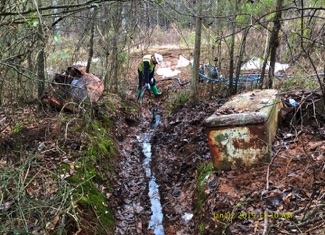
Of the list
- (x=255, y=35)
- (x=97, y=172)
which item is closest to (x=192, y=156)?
(x=97, y=172)

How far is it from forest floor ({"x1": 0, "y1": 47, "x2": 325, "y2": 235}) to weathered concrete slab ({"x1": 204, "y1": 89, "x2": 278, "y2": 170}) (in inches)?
6.2

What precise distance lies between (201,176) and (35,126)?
313cm

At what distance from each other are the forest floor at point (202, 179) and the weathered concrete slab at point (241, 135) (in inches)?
6.2

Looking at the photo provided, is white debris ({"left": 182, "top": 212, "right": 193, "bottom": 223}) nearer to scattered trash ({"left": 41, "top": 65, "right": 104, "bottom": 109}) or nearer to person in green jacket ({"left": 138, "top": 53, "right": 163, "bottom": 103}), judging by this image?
scattered trash ({"left": 41, "top": 65, "right": 104, "bottom": 109})

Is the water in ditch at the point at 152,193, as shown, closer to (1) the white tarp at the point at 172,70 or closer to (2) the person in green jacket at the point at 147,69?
(2) the person in green jacket at the point at 147,69

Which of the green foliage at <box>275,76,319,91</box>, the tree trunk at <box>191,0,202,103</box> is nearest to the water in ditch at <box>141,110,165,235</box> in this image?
the tree trunk at <box>191,0,202,103</box>

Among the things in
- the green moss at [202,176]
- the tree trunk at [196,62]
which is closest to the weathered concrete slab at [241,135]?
the green moss at [202,176]

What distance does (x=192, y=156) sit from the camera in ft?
19.1

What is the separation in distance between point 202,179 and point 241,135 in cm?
103

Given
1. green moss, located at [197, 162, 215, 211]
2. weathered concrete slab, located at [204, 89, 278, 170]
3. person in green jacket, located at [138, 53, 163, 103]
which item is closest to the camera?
weathered concrete slab, located at [204, 89, 278, 170]

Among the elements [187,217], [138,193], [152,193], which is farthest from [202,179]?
[138,193]

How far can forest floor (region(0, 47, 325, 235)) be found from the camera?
11.3 ft

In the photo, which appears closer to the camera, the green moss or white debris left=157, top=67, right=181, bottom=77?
the green moss

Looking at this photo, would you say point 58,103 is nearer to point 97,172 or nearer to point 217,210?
point 97,172
